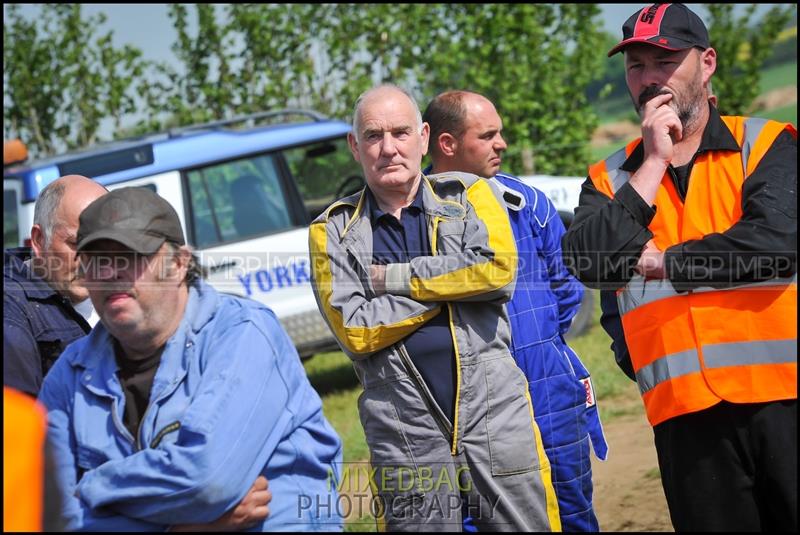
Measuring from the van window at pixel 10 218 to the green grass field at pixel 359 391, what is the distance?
118 inches

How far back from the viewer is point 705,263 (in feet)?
10.0

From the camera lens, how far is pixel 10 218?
800 centimetres

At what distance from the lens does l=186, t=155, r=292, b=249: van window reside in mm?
8242

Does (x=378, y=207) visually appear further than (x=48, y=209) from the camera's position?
No

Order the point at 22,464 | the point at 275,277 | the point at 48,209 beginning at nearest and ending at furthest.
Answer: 1. the point at 22,464
2. the point at 48,209
3. the point at 275,277

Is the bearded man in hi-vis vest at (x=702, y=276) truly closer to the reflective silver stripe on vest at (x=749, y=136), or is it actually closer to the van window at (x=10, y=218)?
the reflective silver stripe on vest at (x=749, y=136)

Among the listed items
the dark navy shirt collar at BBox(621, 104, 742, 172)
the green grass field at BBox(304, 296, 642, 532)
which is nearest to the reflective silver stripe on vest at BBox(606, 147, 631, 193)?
the dark navy shirt collar at BBox(621, 104, 742, 172)

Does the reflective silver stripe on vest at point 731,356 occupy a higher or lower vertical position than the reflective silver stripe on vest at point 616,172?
lower

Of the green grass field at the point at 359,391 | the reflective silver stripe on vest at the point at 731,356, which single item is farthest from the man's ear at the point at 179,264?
the green grass field at the point at 359,391

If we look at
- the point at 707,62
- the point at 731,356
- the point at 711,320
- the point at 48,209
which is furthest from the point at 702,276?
the point at 48,209

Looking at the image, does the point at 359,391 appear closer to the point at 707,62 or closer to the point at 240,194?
the point at 240,194

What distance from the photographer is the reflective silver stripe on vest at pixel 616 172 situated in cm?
345

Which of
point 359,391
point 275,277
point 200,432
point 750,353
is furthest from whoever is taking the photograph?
point 359,391

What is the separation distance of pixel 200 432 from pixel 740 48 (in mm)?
14628
